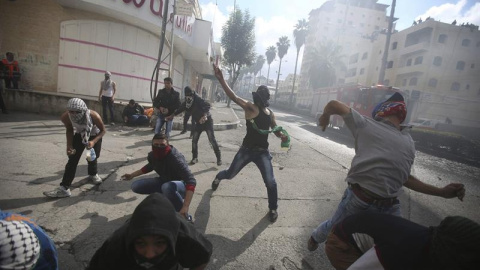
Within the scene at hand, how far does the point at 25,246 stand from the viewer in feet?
3.98

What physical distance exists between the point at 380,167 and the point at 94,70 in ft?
37.5

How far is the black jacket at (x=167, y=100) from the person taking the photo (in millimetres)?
6168

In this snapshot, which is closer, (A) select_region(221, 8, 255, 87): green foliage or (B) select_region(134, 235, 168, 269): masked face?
(B) select_region(134, 235, 168, 269): masked face

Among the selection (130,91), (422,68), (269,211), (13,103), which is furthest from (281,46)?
(269,211)

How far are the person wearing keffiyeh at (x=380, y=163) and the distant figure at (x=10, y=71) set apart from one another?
37.5 ft

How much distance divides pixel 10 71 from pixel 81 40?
2652 mm

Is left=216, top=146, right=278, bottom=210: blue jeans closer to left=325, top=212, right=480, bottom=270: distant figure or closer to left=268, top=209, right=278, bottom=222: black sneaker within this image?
left=268, top=209, right=278, bottom=222: black sneaker

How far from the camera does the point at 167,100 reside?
244 inches

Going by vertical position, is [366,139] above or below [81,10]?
below

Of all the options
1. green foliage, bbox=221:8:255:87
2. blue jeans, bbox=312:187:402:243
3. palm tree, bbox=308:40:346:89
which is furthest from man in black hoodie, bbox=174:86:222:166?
palm tree, bbox=308:40:346:89

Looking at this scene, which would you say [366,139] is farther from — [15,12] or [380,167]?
[15,12]

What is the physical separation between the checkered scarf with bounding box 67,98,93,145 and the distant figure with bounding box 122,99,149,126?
5.46 meters

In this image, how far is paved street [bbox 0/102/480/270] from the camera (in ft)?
8.39

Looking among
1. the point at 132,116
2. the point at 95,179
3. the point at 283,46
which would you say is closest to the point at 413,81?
the point at 283,46
